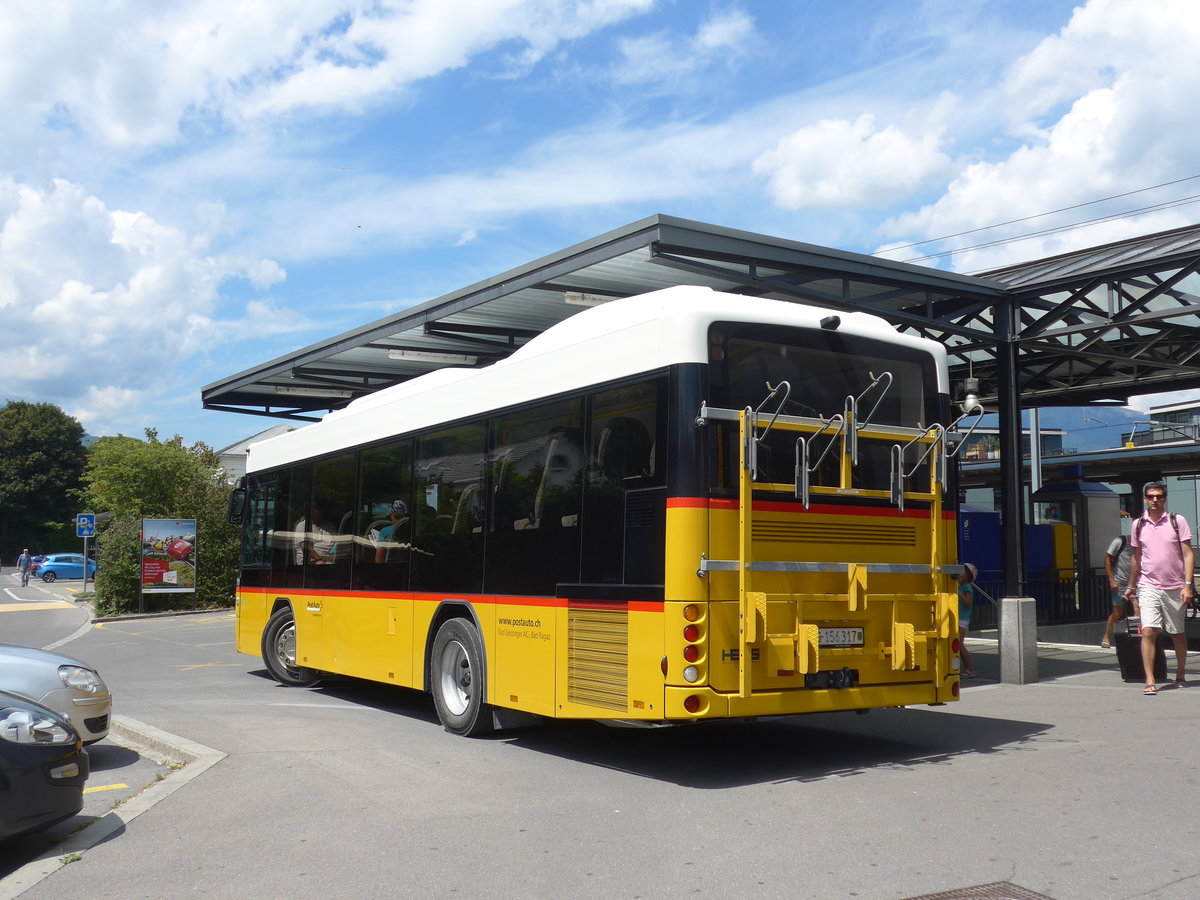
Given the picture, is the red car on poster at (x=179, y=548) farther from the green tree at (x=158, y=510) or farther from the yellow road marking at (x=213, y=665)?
the yellow road marking at (x=213, y=665)

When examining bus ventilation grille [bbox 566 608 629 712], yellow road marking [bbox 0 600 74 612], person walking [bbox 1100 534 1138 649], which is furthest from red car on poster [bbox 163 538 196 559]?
bus ventilation grille [bbox 566 608 629 712]

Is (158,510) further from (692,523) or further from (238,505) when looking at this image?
(692,523)

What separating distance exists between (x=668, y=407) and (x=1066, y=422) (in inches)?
7245

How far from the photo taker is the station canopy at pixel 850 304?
12.5m

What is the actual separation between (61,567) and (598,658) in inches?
2552

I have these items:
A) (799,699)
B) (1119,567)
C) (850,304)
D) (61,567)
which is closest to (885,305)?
(850,304)

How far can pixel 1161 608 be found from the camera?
11.5 metres

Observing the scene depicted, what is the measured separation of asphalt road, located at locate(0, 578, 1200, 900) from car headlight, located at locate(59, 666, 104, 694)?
1.10m

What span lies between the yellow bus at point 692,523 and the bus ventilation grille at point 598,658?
0.02 metres

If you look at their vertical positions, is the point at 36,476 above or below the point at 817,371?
above

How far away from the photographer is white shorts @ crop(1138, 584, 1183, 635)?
37.6ft

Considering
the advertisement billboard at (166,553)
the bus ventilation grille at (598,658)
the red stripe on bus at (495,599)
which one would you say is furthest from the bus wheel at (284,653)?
the advertisement billboard at (166,553)

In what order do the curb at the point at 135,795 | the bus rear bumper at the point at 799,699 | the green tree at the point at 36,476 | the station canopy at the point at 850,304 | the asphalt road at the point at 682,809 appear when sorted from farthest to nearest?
the green tree at the point at 36,476 < the station canopy at the point at 850,304 < the bus rear bumper at the point at 799,699 < the curb at the point at 135,795 < the asphalt road at the point at 682,809

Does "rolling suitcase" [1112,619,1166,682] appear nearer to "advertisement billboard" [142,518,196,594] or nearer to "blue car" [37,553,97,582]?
"advertisement billboard" [142,518,196,594]
